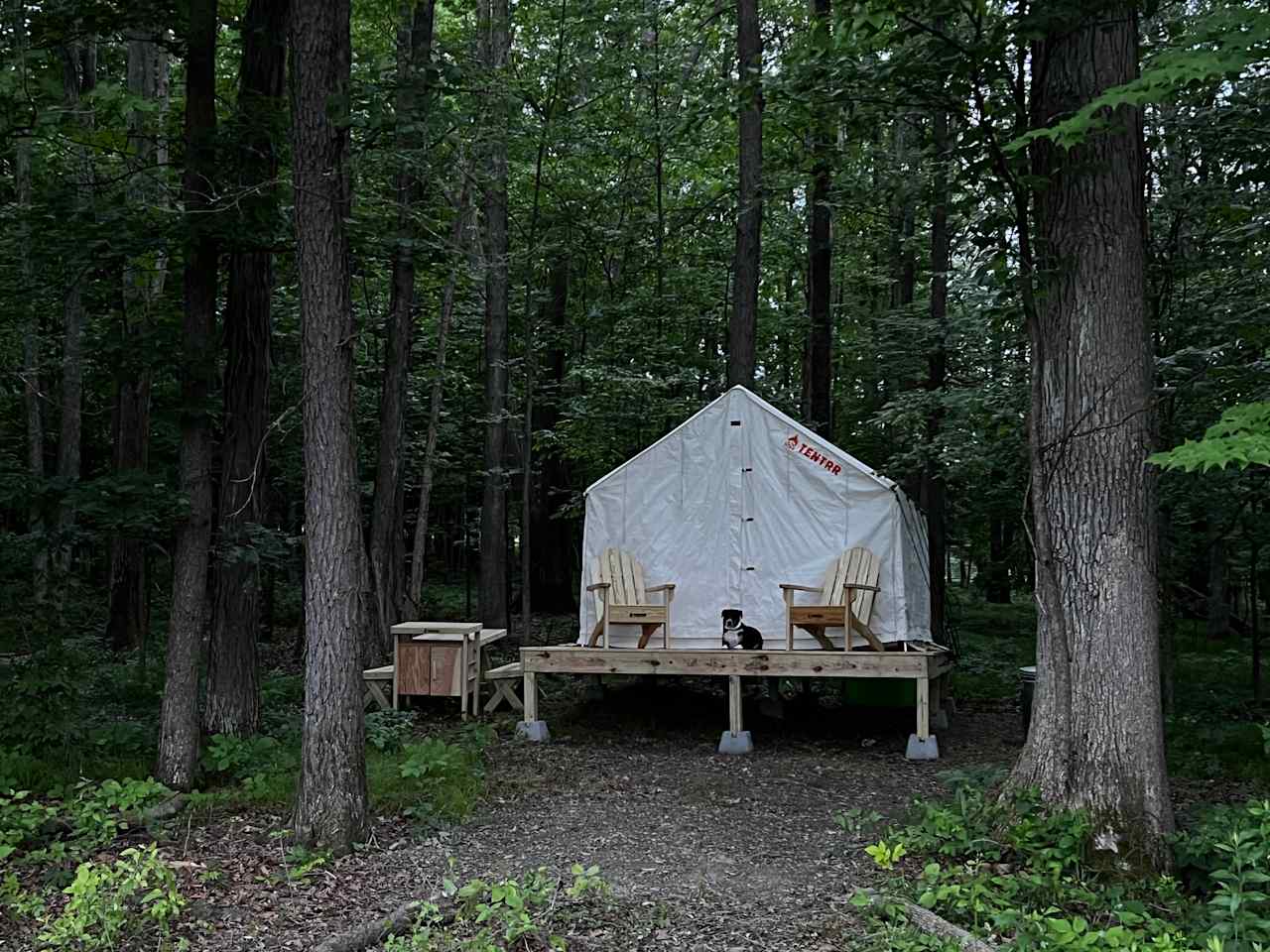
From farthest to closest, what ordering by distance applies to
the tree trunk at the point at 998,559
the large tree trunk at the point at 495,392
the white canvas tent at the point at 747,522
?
the tree trunk at the point at 998,559
the large tree trunk at the point at 495,392
the white canvas tent at the point at 747,522

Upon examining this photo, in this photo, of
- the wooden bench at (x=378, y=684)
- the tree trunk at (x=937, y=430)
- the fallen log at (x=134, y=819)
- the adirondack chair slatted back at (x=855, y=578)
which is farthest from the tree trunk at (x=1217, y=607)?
the fallen log at (x=134, y=819)

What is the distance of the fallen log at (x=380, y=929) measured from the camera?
14.5 ft

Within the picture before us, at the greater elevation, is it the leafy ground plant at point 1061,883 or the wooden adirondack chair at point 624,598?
the wooden adirondack chair at point 624,598

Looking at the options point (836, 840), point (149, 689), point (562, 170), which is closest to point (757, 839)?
point (836, 840)

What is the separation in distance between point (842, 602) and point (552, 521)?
9.71 meters

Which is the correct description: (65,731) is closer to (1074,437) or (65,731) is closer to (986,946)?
(986,946)

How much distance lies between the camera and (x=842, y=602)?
927 centimetres

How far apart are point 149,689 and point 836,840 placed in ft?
24.0

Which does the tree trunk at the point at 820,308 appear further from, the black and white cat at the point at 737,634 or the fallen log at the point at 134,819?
the fallen log at the point at 134,819

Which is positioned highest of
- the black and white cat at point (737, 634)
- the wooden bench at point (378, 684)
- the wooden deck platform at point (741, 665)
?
the black and white cat at point (737, 634)

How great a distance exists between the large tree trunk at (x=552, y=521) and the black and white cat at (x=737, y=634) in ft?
28.2

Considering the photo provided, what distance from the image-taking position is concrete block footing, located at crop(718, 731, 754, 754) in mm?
8883

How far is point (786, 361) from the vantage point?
19.7 meters

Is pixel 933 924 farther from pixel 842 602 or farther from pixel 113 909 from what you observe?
pixel 842 602
